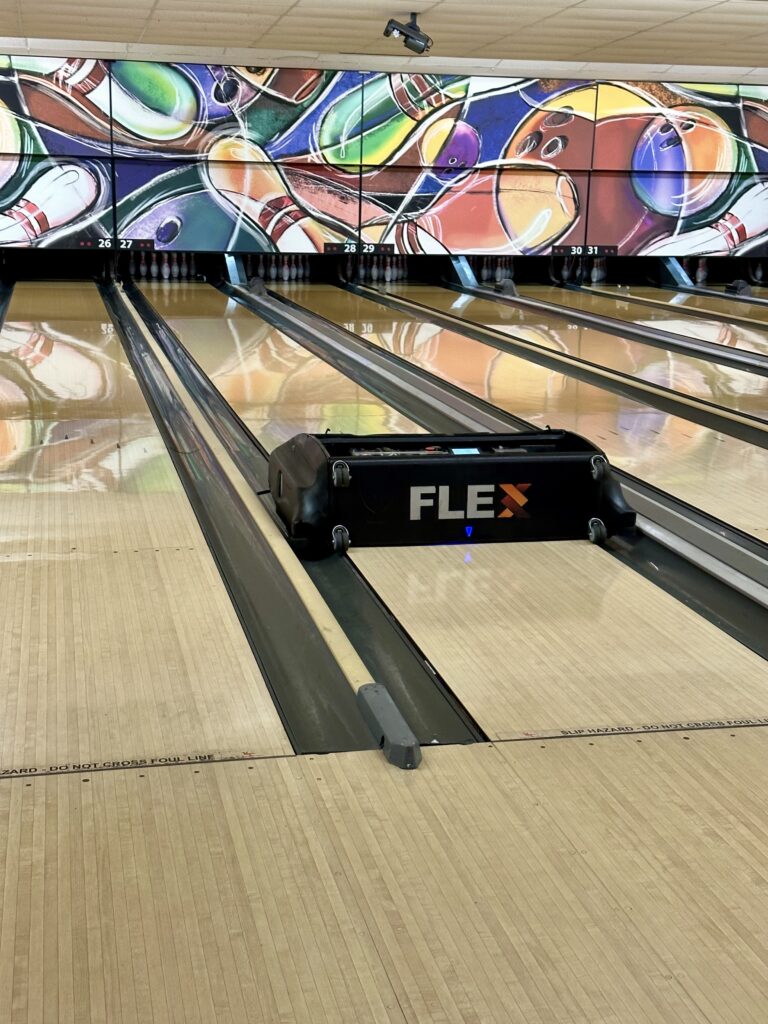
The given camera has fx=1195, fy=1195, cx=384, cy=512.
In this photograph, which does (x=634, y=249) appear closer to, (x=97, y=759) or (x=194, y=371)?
(x=194, y=371)

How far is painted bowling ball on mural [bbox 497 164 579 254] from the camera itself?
381 inches

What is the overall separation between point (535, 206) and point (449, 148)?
0.87 metres

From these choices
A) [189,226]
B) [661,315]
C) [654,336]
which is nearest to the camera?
[654,336]

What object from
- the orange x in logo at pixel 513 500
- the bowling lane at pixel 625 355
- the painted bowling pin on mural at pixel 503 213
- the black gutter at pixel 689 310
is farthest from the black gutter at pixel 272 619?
the painted bowling pin on mural at pixel 503 213

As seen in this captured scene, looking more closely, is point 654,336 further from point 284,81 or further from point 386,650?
point 386,650

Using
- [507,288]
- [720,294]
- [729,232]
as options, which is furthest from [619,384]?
[729,232]

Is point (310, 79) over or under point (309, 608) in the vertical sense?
over

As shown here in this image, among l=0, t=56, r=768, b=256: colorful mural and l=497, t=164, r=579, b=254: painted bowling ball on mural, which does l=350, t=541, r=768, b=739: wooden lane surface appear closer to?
l=0, t=56, r=768, b=256: colorful mural

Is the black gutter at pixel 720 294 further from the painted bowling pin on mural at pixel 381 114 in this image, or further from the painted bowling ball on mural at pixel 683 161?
the painted bowling pin on mural at pixel 381 114

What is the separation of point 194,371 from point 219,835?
3.90 meters

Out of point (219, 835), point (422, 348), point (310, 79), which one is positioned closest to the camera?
point (219, 835)

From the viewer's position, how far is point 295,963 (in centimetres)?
134

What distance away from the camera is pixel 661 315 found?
7855mm

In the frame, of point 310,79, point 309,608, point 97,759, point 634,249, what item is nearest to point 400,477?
point 309,608
